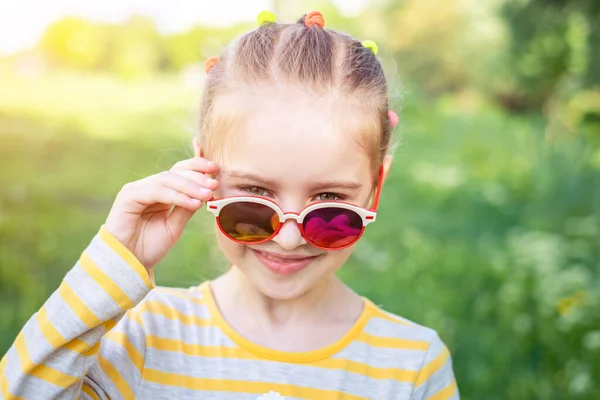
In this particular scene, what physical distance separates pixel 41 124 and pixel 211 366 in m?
5.51

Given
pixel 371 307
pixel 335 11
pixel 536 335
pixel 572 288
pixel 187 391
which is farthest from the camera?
pixel 335 11

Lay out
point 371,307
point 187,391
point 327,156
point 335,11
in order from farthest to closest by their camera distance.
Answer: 1. point 335,11
2. point 371,307
3. point 187,391
4. point 327,156

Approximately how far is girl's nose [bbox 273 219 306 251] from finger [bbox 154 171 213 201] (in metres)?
0.18

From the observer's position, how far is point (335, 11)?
6.94 metres

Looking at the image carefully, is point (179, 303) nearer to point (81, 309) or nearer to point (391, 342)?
point (81, 309)

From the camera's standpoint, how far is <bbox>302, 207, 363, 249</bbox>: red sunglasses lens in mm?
1868

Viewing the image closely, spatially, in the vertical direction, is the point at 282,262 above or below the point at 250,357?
above

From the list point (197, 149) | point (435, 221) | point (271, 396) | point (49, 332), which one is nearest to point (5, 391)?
point (49, 332)

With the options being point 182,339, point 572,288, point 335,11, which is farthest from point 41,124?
point 182,339

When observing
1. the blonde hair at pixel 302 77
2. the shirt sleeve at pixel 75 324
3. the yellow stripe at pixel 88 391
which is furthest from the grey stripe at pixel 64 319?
the blonde hair at pixel 302 77

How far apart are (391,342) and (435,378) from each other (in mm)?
145

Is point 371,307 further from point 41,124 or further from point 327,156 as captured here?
point 41,124

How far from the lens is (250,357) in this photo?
2047 mm

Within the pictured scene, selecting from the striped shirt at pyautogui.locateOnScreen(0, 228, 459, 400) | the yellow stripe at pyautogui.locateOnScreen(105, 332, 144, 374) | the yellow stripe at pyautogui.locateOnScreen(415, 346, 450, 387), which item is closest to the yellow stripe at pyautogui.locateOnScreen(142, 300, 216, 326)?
the striped shirt at pyautogui.locateOnScreen(0, 228, 459, 400)
